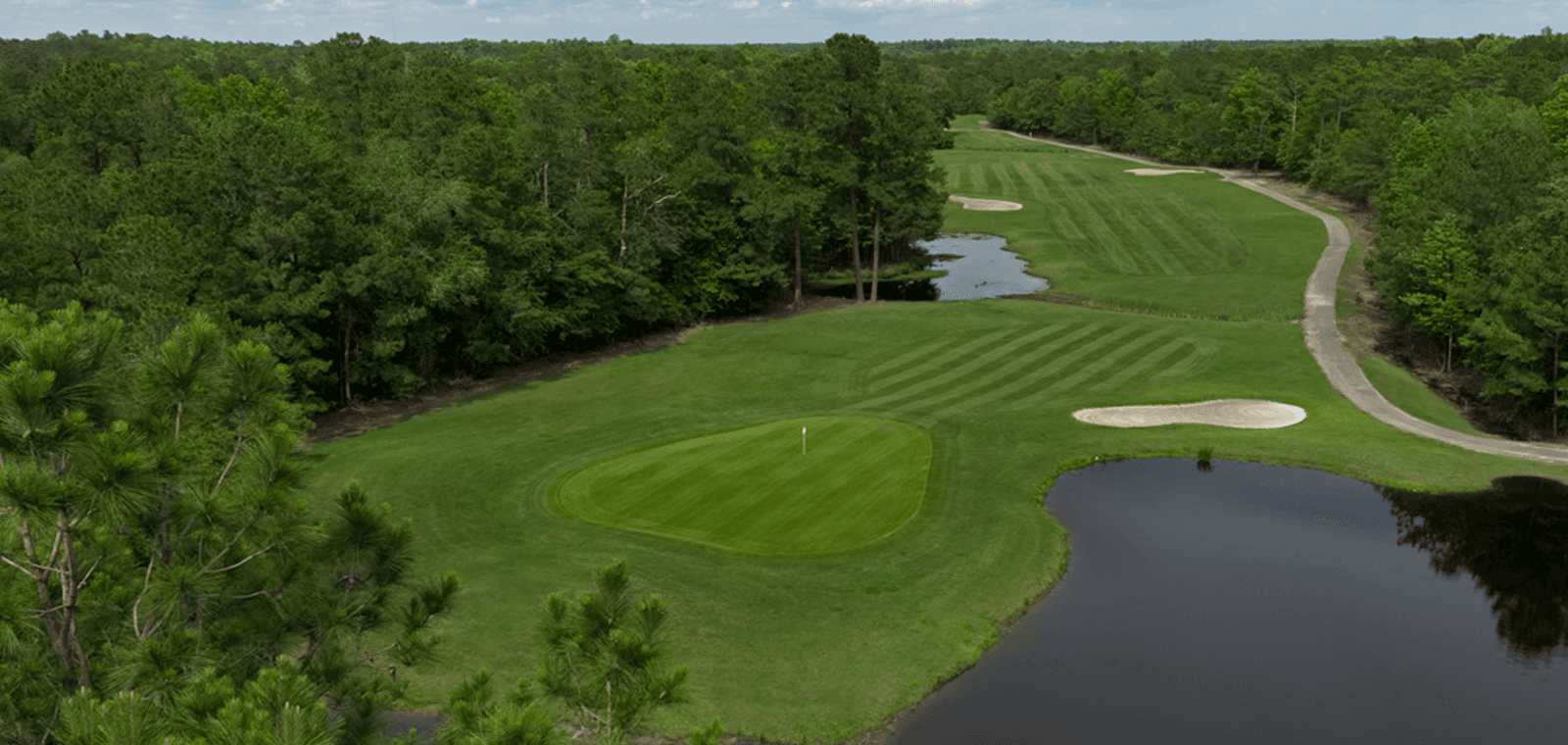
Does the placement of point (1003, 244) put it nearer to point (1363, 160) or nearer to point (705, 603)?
point (1363, 160)

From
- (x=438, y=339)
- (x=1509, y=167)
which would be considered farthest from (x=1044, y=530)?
(x=1509, y=167)

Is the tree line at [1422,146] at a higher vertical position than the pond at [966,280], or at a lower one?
higher

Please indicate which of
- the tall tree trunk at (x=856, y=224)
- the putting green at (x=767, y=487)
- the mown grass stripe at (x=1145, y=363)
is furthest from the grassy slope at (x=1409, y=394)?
the tall tree trunk at (x=856, y=224)

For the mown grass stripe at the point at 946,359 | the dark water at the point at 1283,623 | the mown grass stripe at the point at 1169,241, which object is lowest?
the dark water at the point at 1283,623

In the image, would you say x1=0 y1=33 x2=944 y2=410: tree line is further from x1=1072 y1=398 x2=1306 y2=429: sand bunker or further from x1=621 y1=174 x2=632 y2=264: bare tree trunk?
x1=1072 y1=398 x2=1306 y2=429: sand bunker

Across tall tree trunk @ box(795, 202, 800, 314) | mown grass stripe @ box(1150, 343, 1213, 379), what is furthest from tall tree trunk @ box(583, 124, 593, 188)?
mown grass stripe @ box(1150, 343, 1213, 379)

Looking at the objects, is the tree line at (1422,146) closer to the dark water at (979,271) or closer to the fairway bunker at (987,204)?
the dark water at (979,271)
